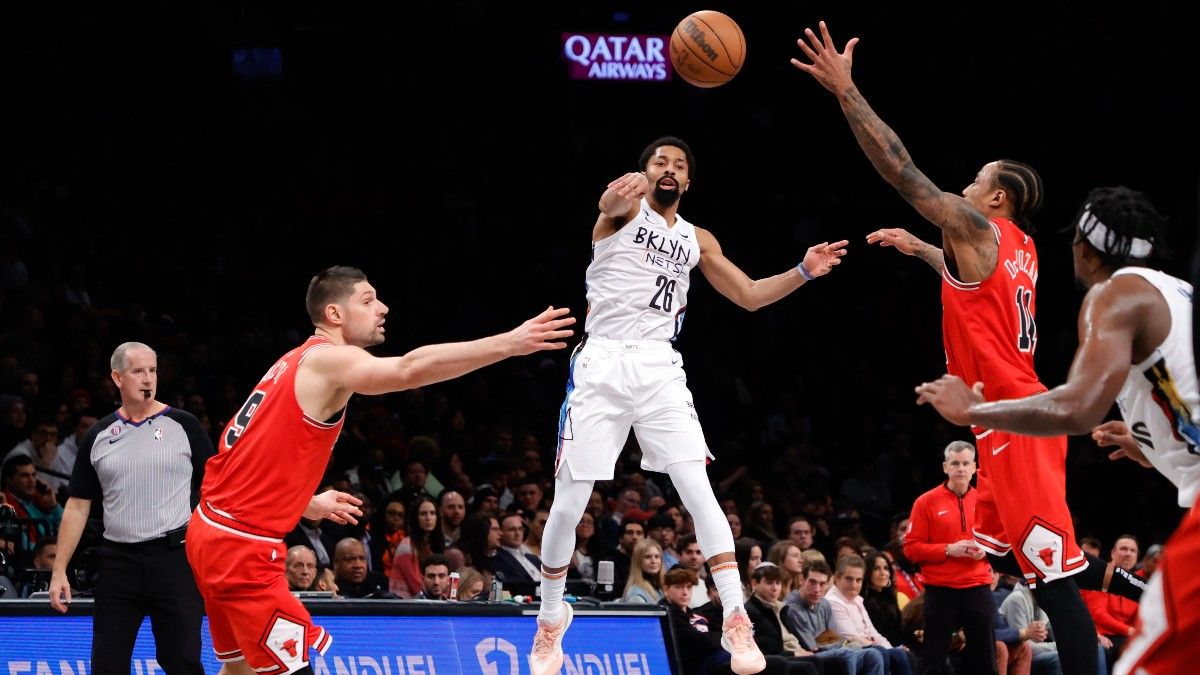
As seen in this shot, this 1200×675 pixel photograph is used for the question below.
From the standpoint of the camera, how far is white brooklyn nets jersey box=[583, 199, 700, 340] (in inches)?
303

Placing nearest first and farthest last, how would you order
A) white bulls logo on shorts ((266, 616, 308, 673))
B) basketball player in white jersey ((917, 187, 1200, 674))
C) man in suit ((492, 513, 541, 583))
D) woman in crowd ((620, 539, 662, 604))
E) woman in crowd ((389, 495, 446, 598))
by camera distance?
basketball player in white jersey ((917, 187, 1200, 674)) < white bulls logo on shorts ((266, 616, 308, 673)) < woman in crowd ((620, 539, 662, 604)) < woman in crowd ((389, 495, 446, 598)) < man in suit ((492, 513, 541, 583))

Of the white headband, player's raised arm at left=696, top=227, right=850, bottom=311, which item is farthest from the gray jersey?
the white headband

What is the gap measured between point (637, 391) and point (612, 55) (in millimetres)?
12714

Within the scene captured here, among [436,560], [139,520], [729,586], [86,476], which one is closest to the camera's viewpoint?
[729,586]

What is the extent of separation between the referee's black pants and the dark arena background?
703cm

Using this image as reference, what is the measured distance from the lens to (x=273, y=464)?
608cm

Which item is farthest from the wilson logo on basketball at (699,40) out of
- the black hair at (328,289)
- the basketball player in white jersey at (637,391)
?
the black hair at (328,289)

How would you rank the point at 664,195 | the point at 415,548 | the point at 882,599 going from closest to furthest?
the point at 664,195, the point at 415,548, the point at 882,599

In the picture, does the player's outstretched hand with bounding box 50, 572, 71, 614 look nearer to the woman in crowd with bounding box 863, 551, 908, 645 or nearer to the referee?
the referee

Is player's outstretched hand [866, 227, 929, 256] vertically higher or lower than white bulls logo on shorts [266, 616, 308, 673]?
higher

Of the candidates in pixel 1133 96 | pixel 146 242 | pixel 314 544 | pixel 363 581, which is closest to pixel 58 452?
pixel 314 544

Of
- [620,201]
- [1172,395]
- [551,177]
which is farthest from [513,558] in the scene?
[551,177]

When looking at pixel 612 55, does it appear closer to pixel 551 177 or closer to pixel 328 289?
pixel 551 177

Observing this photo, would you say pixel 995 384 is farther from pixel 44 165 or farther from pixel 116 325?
pixel 44 165
